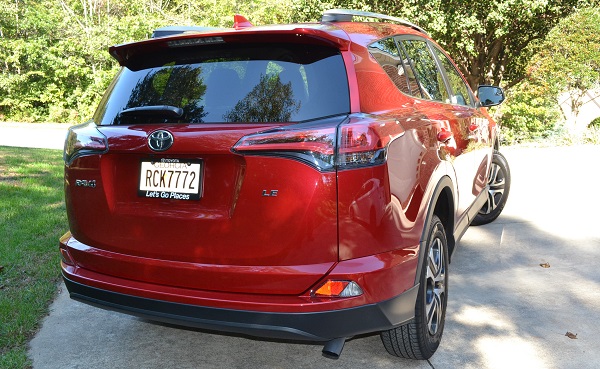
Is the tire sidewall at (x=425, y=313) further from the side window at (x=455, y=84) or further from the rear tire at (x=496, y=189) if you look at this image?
the rear tire at (x=496, y=189)

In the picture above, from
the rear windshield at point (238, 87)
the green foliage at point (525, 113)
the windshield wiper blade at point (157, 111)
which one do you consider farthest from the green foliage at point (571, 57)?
the windshield wiper blade at point (157, 111)

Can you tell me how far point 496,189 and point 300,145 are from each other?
4.30 metres

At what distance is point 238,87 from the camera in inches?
112

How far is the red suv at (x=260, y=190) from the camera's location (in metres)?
2.61

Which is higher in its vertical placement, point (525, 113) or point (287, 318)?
point (287, 318)

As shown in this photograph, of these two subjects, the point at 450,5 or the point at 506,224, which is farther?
the point at 450,5

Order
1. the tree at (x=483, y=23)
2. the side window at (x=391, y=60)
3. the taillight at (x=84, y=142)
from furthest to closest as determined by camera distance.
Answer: the tree at (x=483, y=23)
the side window at (x=391, y=60)
the taillight at (x=84, y=142)

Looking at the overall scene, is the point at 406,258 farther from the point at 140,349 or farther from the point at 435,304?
the point at 140,349

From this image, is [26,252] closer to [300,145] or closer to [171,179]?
[171,179]

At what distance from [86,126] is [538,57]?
18.7m

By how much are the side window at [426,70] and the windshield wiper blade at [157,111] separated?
61.5 inches

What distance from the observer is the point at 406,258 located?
2.88m

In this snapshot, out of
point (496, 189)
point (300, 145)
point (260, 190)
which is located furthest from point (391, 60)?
point (496, 189)

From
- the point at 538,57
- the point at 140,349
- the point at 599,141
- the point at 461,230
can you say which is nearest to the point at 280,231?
the point at 140,349
